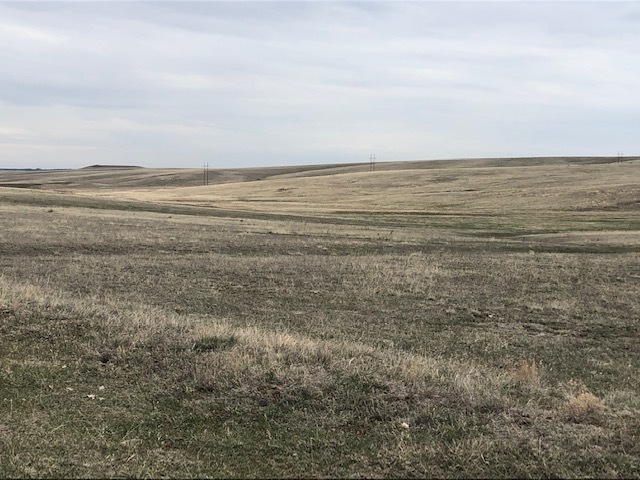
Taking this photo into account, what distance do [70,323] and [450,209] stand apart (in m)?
61.2

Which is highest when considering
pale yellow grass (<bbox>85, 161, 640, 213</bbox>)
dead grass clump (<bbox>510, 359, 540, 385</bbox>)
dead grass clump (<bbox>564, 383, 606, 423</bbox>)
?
pale yellow grass (<bbox>85, 161, 640, 213</bbox>)

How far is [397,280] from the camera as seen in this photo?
19.4 metres

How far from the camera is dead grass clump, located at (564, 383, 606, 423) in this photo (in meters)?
6.22

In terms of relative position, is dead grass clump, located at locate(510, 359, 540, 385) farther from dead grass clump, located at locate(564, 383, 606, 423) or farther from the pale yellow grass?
the pale yellow grass

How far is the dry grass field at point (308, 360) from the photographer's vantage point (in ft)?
17.6

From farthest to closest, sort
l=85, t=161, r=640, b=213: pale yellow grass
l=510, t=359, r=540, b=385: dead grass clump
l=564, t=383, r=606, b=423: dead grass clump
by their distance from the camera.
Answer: l=85, t=161, r=640, b=213: pale yellow grass < l=510, t=359, r=540, b=385: dead grass clump < l=564, t=383, r=606, b=423: dead grass clump

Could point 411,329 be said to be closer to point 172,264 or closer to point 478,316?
point 478,316

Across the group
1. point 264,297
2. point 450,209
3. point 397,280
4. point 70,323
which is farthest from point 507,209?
point 70,323

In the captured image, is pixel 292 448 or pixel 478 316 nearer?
pixel 292 448

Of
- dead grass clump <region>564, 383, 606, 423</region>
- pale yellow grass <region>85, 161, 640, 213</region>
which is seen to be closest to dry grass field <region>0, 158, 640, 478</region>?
dead grass clump <region>564, 383, 606, 423</region>

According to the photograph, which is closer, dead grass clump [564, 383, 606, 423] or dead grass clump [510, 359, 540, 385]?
dead grass clump [564, 383, 606, 423]

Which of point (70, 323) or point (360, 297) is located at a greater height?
point (70, 323)

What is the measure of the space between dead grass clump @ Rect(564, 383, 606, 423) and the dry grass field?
2 cm

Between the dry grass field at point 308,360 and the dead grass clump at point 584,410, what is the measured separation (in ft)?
0.07
